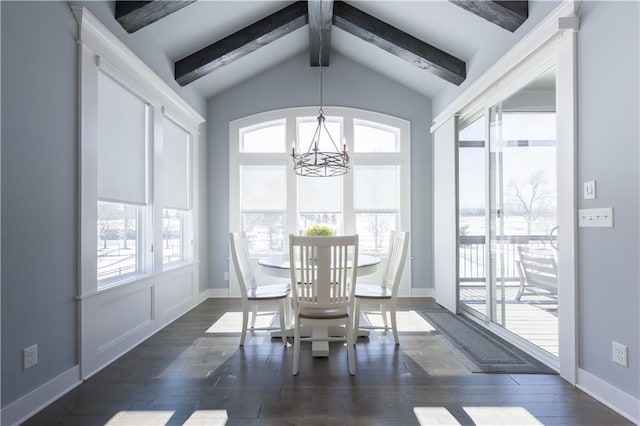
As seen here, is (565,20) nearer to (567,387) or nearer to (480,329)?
(567,387)

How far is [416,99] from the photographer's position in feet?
17.4

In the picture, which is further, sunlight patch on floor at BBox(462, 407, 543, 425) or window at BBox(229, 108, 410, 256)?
window at BBox(229, 108, 410, 256)

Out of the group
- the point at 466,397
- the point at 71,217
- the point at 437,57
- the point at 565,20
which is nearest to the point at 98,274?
the point at 71,217

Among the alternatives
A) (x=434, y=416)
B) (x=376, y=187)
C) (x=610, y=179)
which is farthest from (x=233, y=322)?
(x=610, y=179)

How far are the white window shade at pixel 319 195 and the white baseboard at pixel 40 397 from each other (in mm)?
3431

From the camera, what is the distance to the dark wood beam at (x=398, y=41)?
408cm

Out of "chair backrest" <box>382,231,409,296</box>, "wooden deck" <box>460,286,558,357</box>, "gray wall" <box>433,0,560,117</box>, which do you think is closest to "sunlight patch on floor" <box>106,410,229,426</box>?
"chair backrest" <box>382,231,409,296</box>

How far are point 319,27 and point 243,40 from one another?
0.93 m

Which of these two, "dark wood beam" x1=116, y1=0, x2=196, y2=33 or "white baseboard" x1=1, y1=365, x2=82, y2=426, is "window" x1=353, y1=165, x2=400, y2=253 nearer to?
"dark wood beam" x1=116, y1=0, x2=196, y2=33

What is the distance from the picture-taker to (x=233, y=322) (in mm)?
3875

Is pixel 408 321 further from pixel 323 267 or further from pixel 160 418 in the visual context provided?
pixel 160 418

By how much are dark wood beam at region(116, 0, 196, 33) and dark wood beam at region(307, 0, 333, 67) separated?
139 centimetres

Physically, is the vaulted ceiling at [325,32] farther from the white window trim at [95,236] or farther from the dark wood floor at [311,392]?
the dark wood floor at [311,392]

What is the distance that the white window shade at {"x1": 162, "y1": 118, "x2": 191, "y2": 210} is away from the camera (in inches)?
155
